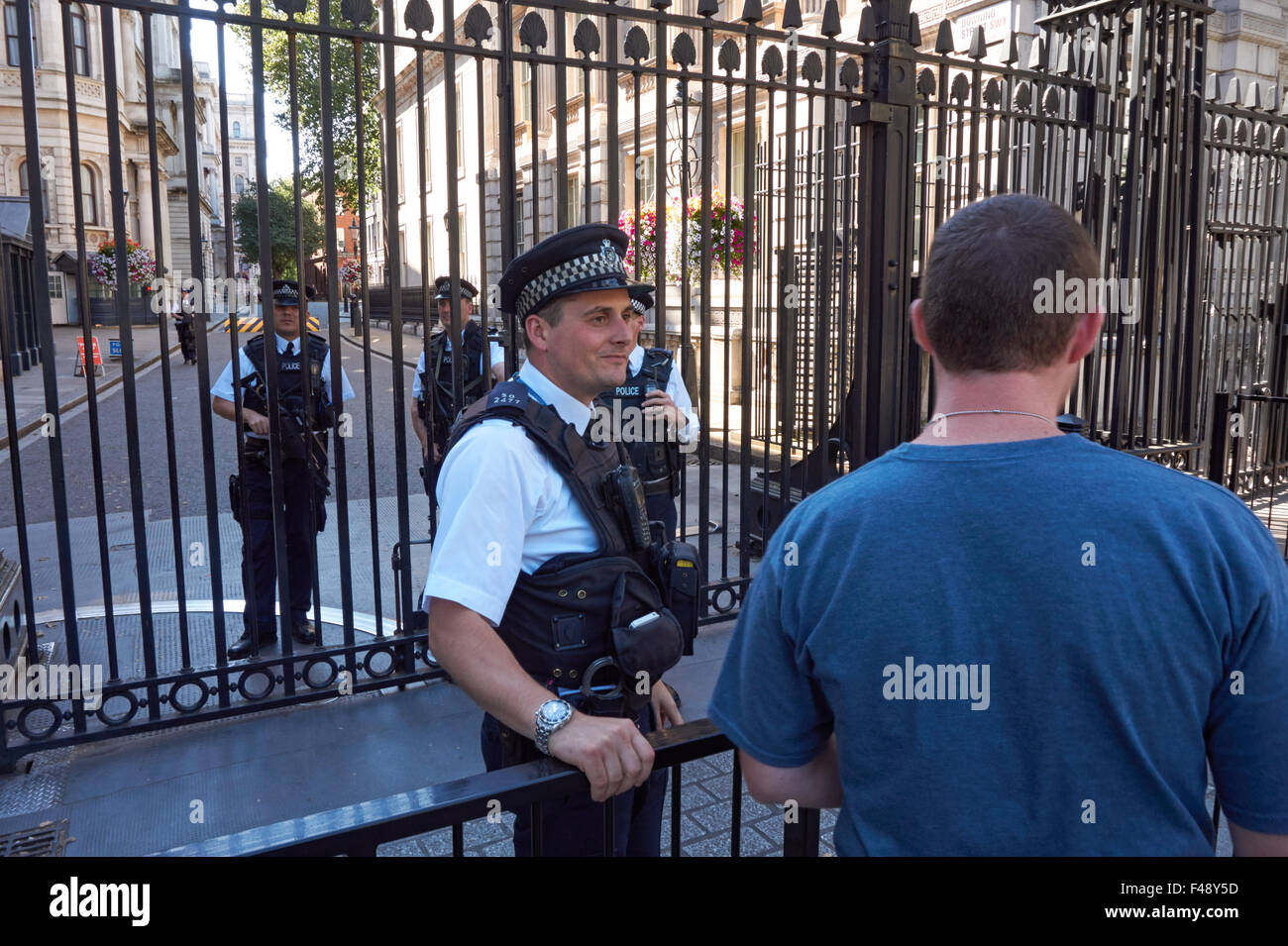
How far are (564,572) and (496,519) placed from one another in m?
0.23

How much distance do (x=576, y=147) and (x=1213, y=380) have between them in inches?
450

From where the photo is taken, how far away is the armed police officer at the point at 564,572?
2.01 m

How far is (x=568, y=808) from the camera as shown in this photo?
7.67 ft

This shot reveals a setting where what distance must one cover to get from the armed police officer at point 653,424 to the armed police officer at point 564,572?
7.85ft

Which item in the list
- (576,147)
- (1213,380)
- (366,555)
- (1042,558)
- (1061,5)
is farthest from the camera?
(576,147)

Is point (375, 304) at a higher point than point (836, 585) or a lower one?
higher

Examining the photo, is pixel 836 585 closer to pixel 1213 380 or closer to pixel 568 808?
pixel 568 808

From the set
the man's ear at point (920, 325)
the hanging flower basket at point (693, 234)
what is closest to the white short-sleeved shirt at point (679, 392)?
the hanging flower basket at point (693, 234)

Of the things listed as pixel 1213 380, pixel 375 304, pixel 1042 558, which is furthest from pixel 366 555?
pixel 375 304

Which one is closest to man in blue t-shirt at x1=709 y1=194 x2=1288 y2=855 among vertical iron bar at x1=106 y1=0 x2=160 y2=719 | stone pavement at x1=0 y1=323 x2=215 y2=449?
vertical iron bar at x1=106 y1=0 x2=160 y2=719

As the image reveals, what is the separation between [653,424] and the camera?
198 inches

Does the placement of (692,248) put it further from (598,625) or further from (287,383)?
(598,625)

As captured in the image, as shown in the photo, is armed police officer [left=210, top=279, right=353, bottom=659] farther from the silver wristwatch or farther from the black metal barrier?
the black metal barrier
